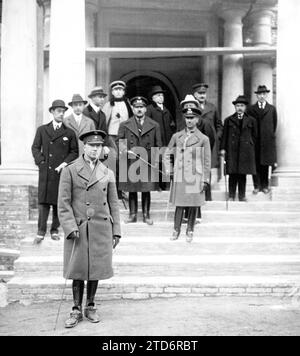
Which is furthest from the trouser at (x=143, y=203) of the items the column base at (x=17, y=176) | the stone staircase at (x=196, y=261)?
the column base at (x=17, y=176)

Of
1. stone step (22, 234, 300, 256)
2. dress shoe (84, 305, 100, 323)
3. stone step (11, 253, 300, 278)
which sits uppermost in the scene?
stone step (22, 234, 300, 256)

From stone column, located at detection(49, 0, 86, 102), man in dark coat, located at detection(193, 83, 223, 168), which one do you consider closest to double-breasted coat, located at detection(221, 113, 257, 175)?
man in dark coat, located at detection(193, 83, 223, 168)

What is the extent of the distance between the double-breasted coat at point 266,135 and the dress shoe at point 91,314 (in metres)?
4.87

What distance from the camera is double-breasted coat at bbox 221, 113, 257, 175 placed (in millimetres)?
9039

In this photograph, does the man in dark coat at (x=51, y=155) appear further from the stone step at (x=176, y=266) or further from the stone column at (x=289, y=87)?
the stone column at (x=289, y=87)

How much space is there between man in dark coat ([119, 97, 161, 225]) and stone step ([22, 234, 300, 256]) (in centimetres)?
62

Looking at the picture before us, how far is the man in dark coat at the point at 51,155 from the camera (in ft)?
24.9

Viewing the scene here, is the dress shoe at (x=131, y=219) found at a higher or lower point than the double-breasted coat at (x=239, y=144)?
lower

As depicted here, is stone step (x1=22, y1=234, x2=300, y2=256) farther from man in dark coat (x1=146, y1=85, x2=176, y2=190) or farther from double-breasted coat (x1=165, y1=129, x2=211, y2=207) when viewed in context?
man in dark coat (x1=146, y1=85, x2=176, y2=190)

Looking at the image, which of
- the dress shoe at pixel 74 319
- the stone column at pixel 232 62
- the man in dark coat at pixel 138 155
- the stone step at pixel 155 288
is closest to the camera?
the dress shoe at pixel 74 319

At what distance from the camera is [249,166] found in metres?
9.04

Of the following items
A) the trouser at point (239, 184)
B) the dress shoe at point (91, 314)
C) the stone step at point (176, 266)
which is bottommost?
the dress shoe at point (91, 314)

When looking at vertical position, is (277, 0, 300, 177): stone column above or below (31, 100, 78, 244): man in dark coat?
above

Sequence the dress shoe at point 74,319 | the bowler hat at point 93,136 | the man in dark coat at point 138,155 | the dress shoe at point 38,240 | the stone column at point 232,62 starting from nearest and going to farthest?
the dress shoe at point 74,319
the bowler hat at point 93,136
the dress shoe at point 38,240
the man in dark coat at point 138,155
the stone column at point 232,62
